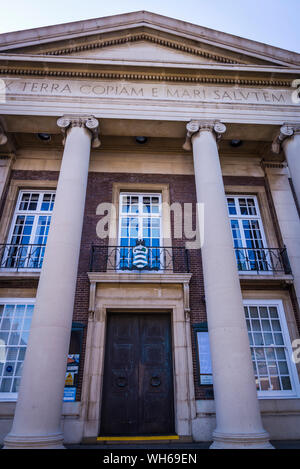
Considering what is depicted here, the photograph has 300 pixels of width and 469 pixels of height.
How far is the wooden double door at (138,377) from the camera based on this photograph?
8.27m

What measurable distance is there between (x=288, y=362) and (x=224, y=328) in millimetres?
3932

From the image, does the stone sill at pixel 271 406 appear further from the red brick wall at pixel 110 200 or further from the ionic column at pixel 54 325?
the ionic column at pixel 54 325

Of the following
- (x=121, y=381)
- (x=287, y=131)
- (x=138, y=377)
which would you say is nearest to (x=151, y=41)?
(x=287, y=131)

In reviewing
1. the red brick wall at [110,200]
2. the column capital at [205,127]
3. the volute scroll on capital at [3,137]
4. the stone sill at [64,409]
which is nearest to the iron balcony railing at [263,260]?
the red brick wall at [110,200]

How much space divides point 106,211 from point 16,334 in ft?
16.5

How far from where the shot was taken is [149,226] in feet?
36.3

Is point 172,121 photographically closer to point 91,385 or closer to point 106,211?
point 106,211

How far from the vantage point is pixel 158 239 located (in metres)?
10.8

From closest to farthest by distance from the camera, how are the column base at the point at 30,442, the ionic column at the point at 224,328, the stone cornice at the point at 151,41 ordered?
the column base at the point at 30,442 → the ionic column at the point at 224,328 → the stone cornice at the point at 151,41

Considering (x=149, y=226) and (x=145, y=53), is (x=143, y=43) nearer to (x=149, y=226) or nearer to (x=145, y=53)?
(x=145, y=53)

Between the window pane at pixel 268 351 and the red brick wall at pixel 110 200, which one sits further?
the red brick wall at pixel 110 200

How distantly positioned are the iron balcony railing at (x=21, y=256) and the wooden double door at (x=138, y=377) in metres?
3.25

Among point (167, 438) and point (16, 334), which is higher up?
point (16, 334)
